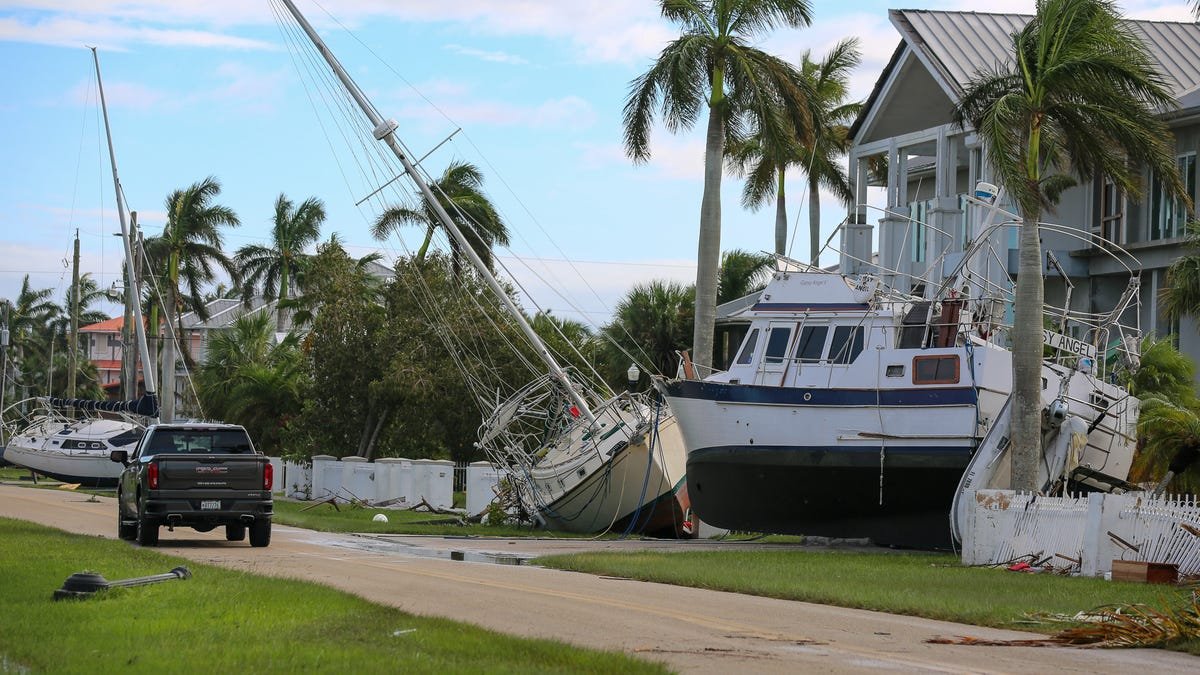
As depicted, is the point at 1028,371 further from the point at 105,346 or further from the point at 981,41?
the point at 105,346

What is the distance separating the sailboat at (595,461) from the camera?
31453mm

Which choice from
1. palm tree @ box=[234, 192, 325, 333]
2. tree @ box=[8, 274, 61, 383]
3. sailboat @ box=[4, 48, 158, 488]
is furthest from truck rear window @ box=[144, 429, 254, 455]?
tree @ box=[8, 274, 61, 383]

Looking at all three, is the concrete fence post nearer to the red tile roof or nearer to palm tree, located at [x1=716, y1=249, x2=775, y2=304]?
palm tree, located at [x1=716, y1=249, x2=775, y2=304]

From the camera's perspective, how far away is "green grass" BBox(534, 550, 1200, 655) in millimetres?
15688

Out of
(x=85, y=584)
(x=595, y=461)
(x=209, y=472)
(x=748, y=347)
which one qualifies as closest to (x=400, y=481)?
(x=595, y=461)

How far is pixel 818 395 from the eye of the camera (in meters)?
27.0

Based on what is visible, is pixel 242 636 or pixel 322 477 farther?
pixel 322 477

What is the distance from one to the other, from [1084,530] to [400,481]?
23881mm

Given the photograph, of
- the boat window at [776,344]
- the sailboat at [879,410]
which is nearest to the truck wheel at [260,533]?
the sailboat at [879,410]

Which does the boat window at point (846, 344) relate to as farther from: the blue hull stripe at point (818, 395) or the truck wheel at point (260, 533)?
the truck wheel at point (260, 533)

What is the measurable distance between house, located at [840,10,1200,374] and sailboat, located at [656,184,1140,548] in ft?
28.1

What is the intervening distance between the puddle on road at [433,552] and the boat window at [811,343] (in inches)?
284

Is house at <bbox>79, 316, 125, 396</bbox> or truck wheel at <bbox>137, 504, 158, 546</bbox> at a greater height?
house at <bbox>79, 316, 125, 396</bbox>

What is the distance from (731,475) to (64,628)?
56.4ft
